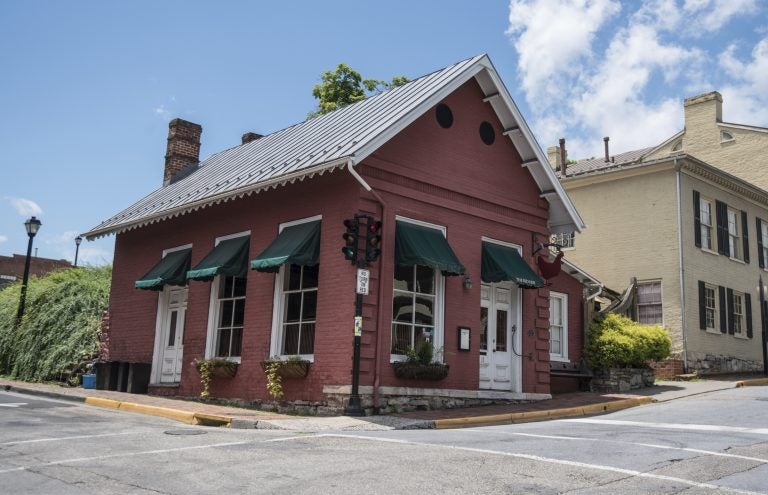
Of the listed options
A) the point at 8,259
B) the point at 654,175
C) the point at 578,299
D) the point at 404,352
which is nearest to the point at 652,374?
the point at 578,299

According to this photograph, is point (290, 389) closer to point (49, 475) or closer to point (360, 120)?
point (360, 120)

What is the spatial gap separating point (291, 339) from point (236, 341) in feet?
6.46

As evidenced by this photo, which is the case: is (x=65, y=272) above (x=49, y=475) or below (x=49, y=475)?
above

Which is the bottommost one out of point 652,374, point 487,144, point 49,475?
point 49,475

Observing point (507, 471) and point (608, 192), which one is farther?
point (608, 192)

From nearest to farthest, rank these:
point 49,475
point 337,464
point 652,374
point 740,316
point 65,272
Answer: point 49,475 < point 337,464 < point 652,374 < point 65,272 < point 740,316

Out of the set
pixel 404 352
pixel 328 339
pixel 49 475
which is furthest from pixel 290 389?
pixel 49 475

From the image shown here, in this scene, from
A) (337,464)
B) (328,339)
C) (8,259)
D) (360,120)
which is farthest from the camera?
(8,259)

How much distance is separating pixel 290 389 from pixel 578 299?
32.8 feet

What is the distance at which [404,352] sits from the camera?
47.4 feet

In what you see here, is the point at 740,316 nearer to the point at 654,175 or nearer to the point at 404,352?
the point at 654,175

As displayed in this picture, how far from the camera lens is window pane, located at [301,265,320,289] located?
48.3ft

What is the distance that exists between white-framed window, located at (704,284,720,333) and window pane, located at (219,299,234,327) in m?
15.6

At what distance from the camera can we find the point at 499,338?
54.4 ft
